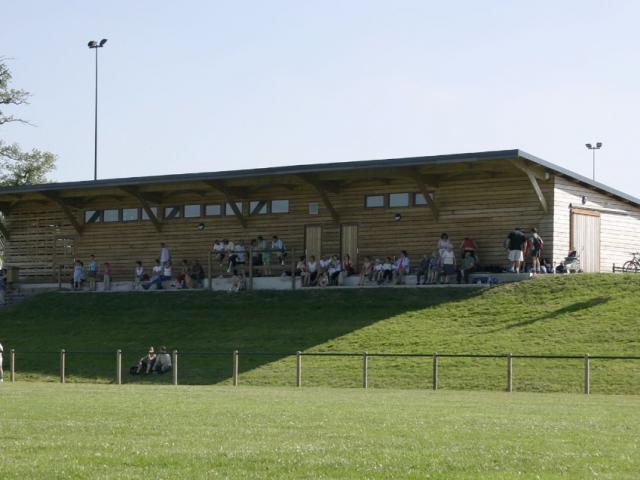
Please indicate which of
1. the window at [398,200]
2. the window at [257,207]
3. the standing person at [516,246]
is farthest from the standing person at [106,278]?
the standing person at [516,246]

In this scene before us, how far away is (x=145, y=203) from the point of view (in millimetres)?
48219

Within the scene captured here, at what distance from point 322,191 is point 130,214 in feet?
33.4

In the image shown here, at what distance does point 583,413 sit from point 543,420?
6.03ft

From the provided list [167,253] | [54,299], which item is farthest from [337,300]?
[54,299]

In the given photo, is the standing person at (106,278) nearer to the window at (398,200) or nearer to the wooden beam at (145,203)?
the wooden beam at (145,203)

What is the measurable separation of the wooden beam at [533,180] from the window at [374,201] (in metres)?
6.13

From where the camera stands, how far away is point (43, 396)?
22844mm

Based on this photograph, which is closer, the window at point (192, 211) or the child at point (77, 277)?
the window at point (192, 211)

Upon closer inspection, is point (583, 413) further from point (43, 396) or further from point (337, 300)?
point (337, 300)

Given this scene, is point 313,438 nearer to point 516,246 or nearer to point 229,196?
point 516,246

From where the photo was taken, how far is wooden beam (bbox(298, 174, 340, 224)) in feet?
142

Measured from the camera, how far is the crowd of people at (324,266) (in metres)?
39.0

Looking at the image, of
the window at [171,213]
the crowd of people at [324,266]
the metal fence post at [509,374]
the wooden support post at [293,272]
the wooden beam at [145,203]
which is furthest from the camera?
the window at [171,213]

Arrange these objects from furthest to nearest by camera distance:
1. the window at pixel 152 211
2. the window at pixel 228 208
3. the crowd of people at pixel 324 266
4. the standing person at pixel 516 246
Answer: the window at pixel 152 211
the window at pixel 228 208
the crowd of people at pixel 324 266
the standing person at pixel 516 246
